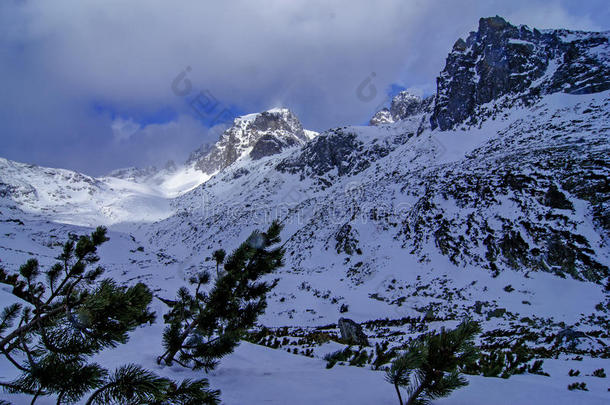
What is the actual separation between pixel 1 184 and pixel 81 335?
208785 mm

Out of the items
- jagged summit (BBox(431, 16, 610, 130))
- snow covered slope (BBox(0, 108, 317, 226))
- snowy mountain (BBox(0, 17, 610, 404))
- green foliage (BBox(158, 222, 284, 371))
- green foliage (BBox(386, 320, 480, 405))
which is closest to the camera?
green foliage (BBox(386, 320, 480, 405))

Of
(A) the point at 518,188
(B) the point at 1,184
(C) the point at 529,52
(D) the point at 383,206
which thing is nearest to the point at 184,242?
(D) the point at 383,206

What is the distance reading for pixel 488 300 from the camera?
57.5ft

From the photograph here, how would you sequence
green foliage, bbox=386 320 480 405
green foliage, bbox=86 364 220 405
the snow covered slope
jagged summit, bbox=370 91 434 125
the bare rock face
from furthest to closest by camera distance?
jagged summit, bbox=370 91 434 125
the snow covered slope
the bare rock face
green foliage, bbox=386 320 480 405
green foliage, bbox=86 364 220 405

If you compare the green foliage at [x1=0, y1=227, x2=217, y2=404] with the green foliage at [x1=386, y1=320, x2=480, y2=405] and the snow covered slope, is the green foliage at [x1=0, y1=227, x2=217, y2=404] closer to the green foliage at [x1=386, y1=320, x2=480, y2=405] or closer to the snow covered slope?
the green foliage at [x1=386, y1=320, x2=480, y2=405]

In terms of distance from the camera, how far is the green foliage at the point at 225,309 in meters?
4.00

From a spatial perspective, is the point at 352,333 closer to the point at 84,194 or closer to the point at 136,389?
the point at 136,389

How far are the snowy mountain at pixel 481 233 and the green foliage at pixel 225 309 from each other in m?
0.61

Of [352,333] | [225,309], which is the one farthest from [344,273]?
[225,309]

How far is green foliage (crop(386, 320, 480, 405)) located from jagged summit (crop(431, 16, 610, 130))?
5944 cm

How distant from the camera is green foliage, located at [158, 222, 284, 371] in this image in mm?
4004

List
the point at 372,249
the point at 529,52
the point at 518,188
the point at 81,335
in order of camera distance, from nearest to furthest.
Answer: the point at 81,335
the point at 518,188
the point at 372,249
the point at 529,52

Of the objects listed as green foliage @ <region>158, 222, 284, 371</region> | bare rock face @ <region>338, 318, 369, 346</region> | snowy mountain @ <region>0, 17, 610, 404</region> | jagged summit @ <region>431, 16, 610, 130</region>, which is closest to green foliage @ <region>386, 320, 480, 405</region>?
snowy mountain @ <region>0, 17, 610, 404</region>

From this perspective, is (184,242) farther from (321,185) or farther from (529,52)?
(529,52)
